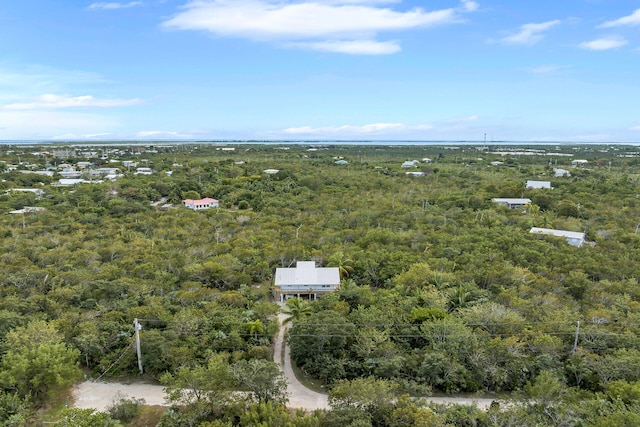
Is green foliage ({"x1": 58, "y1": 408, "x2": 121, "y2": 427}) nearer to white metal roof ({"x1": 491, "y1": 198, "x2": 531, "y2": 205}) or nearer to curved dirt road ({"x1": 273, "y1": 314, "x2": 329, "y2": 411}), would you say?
curved dirt road ({"x1": 273, "y1": 314, "x2": 329, "y2": 411})

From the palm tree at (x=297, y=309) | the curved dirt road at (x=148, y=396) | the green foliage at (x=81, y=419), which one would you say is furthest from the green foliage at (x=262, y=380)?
the palm tree at (x=297, y=309)

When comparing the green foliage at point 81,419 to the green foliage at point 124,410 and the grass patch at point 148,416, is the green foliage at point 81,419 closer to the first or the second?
the green foliage at point 124,410

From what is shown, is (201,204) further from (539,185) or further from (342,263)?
(539,185)

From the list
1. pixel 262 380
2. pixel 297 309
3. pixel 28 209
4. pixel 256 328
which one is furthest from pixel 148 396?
pixel 28 209

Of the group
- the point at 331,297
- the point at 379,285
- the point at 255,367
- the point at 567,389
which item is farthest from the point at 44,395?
the point at 567,389

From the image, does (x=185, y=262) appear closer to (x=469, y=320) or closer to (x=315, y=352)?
(x=315, y=352)
